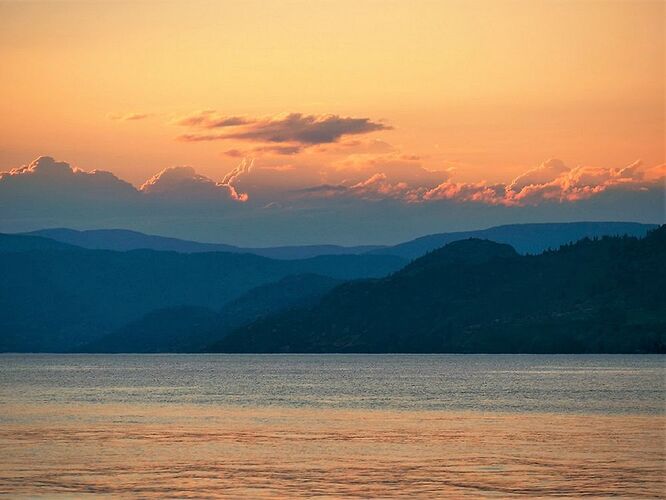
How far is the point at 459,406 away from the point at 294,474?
88347 millimetres

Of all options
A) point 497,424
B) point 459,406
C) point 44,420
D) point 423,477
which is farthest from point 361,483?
point 459,406

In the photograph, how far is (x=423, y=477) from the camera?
9169 centimetres

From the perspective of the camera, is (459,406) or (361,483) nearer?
(361,483)

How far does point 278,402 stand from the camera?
192 metres

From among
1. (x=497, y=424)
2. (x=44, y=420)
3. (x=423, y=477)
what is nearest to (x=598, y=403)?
(x=497, y=424)

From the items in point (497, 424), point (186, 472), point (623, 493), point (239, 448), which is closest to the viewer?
point (623, 493)

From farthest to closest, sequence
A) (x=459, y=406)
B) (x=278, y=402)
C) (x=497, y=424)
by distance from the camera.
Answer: (x=278, y=402)
(x=459, y=406)
(x=497, y=424)

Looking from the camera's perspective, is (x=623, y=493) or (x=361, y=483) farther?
(x=361, y=483)

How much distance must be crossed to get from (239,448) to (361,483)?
28393mm

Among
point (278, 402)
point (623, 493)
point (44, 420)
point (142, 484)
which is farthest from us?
point (278, 402)

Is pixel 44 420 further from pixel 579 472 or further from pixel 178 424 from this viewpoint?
pixel 579 472

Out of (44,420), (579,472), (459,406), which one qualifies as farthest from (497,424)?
(44,420)

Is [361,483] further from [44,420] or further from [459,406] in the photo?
[459,406]

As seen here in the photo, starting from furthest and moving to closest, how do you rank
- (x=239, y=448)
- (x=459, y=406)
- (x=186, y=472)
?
1. (x=459, y=406)
2. (x=239, y=448)
3. (x=186, y=472)
